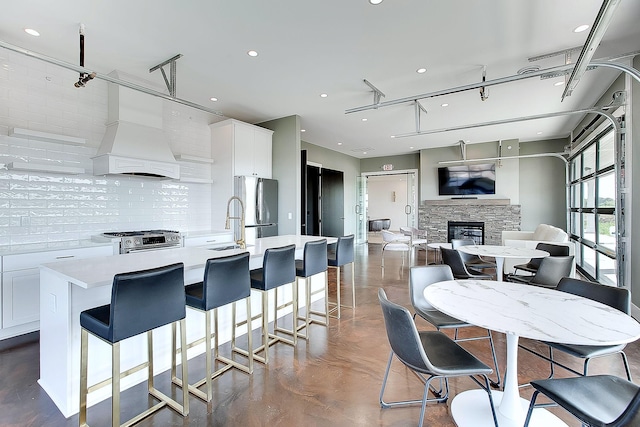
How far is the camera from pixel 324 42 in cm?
305

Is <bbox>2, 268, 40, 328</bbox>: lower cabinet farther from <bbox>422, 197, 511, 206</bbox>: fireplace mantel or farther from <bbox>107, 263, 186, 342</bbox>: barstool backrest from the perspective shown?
<bbox>422, 197, 511, 206</bbox>: fireplace mantel

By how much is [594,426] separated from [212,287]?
2.05 m

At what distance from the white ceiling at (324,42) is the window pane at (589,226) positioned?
2212mm

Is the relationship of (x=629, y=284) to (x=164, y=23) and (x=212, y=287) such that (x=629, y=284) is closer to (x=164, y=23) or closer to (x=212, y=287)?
(x=212, y=287)

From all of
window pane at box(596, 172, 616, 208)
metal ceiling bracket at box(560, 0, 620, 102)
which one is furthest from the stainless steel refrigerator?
window pane at box(596, 172, 616, 208)

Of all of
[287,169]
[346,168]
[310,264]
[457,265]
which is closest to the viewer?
[310,264]

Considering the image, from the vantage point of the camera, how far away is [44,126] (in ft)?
11.4

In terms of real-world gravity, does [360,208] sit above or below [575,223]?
above

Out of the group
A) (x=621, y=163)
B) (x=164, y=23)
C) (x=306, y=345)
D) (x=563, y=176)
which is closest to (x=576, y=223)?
(x=563, y=176)

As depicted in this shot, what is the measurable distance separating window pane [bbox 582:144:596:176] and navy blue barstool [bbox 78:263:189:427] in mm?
6980

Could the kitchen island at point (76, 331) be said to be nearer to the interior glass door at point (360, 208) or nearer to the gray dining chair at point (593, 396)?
the gray dining chair at point (593, 396)

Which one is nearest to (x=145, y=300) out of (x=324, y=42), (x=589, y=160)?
(x=324, y=42)

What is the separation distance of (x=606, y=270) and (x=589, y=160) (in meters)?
2.21

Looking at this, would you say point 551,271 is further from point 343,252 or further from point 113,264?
point 113,264
